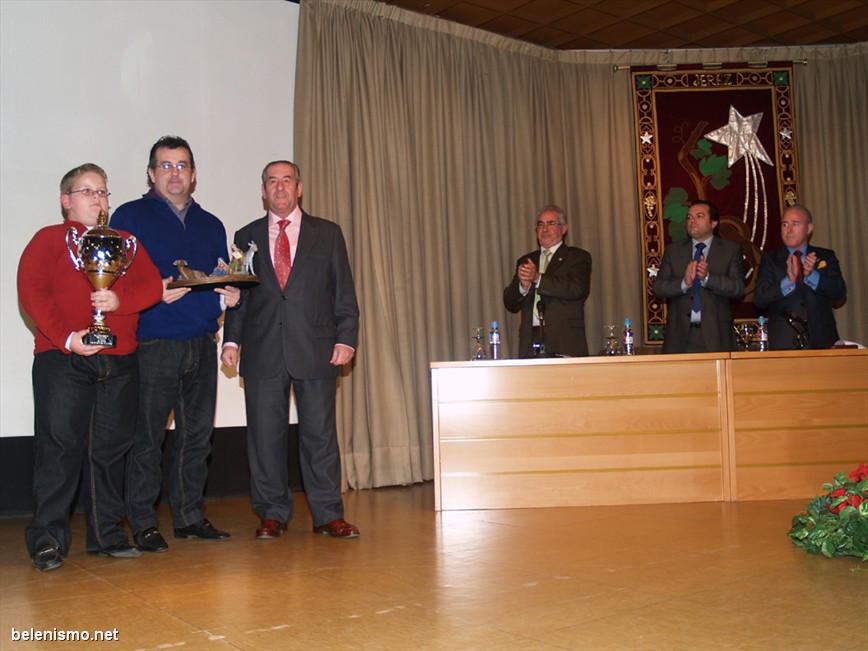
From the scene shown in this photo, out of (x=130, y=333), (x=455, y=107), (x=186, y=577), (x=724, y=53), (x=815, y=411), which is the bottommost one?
(x=186, y=577)

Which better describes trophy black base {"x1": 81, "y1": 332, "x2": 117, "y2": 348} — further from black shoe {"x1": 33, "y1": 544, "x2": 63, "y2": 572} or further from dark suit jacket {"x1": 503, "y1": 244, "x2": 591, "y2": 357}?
dark suit jacket {"x1": 503, "y1": 244, "x2": 591, "y2": 357}

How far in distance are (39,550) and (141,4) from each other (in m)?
3.37

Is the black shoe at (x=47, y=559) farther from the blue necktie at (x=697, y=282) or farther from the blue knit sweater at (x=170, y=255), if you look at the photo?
the blue necktie at (x=697, y=282)

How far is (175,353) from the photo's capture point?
3848 millimetres

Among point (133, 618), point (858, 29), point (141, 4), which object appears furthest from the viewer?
point (858, 29)

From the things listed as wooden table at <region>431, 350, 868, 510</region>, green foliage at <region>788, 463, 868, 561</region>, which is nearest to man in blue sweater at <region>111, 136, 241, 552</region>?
wooden table at <region>431, 350, 868, 510</region>

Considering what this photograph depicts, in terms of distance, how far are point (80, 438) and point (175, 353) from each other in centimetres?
54

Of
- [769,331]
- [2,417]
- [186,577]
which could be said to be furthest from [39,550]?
[769,331]

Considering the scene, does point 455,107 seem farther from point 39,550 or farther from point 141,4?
point 39,550

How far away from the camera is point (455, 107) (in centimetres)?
677

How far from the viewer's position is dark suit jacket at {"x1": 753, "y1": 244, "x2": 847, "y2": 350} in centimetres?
549

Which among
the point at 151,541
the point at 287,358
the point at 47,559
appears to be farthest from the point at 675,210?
the point at 47,559

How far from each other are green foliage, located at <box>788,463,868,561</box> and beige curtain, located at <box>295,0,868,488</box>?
3.03 m

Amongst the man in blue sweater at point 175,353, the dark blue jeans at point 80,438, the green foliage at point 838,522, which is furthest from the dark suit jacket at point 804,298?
the dark blue jeans at point 80,438
